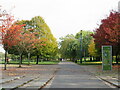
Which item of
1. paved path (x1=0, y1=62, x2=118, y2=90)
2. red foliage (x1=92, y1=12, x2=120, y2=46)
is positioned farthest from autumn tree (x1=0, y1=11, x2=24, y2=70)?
red foliage (x1=92, y1=12, x2=120, y2=46)

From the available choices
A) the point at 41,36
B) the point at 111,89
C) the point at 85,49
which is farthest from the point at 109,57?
the point at 85,49

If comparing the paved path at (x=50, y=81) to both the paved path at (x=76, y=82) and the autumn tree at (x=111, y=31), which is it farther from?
the autumn tree at (x=111, y=31)

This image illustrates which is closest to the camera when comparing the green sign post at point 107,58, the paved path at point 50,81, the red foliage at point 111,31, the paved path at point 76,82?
the paved path at point 50,81

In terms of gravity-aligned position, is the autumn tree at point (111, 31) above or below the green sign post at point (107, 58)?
above

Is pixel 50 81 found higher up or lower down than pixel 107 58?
lower down

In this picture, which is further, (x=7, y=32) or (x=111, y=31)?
(x=111, y=31)

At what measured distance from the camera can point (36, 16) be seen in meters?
55.4

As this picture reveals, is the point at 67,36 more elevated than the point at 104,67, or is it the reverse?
the point at 67,36

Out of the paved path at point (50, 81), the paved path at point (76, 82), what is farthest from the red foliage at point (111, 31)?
the paved path at point (76, 82)

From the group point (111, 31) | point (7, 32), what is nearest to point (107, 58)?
point (111, 31)

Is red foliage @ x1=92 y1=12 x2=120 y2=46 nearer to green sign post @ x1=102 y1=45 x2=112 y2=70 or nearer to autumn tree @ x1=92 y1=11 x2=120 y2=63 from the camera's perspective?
autumn tree @ x1=92 y1=11 x2=120 y2=63

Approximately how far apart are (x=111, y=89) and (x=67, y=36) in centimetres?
9315

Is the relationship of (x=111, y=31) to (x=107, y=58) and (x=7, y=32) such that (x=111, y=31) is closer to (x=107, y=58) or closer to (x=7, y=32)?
(x=107, y=58)

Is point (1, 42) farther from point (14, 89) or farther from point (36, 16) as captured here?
point (36, 16)
